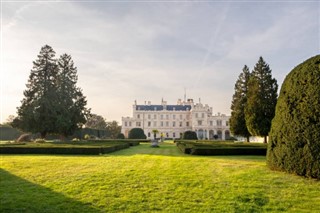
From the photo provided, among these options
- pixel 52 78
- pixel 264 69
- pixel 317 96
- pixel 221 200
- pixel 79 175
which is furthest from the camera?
pixel 52 78

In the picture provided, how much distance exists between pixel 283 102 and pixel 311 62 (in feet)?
4.56

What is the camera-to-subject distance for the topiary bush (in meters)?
7.92

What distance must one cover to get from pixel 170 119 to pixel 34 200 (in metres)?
73.7

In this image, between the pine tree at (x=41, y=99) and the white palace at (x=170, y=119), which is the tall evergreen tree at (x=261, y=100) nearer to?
the pine tree at (x=41, y=99)

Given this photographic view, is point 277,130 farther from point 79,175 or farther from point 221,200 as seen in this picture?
point 79,175

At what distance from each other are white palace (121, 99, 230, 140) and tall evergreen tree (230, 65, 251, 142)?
129ft

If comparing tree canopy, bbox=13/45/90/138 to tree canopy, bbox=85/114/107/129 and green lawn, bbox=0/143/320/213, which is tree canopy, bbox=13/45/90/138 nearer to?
green lawn, bbox=0/143/320/213

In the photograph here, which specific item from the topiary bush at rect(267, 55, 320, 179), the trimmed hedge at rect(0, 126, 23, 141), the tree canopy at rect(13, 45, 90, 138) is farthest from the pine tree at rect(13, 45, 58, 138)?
the topiary bush at rect(267, 55, 320, 179)

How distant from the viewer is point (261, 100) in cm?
2873

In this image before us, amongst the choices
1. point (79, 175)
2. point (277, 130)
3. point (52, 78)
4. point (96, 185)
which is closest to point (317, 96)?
point (277, 130)

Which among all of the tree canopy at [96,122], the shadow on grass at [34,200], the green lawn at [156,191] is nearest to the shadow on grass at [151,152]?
the green lawn at [156,191]

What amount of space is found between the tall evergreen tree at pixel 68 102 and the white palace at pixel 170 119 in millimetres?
39543

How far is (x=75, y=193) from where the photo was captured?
270 inches

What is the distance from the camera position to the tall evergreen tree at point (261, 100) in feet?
92.8
